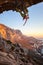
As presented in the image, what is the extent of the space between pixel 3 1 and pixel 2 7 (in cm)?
74

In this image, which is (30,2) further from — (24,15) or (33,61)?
(33,61)

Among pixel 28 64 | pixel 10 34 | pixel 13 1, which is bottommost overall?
pixel 28 64

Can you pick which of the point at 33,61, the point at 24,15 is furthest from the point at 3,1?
the point at 33,61

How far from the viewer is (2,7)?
379 inches

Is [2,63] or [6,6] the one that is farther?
[6,6]

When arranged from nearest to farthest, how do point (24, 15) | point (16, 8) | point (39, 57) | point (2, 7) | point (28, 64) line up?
point (24, 15), point (16, 8), point (2, 7), point (28, 64), point (39, 57)

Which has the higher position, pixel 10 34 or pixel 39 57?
pixel 10 34

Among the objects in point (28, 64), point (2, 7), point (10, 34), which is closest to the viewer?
point (2, 7)

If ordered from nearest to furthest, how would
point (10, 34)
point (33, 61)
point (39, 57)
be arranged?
point (33, 61) → point (39, 57) → point (10, 34)

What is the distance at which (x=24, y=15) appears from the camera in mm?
8453

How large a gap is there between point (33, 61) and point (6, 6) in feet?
20.0

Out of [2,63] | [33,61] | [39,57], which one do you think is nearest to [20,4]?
[2,63]

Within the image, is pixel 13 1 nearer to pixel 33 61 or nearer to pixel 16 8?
pixel 16 8

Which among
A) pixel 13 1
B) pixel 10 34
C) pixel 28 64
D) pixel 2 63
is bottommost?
pixel 2 63
